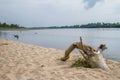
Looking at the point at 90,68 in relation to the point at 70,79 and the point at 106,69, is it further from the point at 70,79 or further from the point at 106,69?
the point at 70,79

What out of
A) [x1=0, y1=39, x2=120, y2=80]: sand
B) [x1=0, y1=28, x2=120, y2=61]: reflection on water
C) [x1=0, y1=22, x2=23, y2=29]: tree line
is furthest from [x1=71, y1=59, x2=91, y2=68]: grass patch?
[x1=0, y1=22, x2=23, y2=29]: tree line

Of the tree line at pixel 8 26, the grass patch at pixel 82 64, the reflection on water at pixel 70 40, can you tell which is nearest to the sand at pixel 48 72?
the grass patch at pixel 82 64

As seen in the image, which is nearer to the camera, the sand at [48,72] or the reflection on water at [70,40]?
the sand at [48,72]

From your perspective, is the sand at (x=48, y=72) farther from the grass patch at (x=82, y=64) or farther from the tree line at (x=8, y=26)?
the tree line at (x=8, y=26)

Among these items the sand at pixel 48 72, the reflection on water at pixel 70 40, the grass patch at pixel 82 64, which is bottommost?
the reflection on water at pixel 70 40

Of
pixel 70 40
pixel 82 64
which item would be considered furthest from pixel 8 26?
pixel 82 64

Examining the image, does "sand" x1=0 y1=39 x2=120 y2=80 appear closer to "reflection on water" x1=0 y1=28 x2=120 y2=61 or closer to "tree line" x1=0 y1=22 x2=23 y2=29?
"reflection on water" x1=0 y1=28 x2=120 y2=61

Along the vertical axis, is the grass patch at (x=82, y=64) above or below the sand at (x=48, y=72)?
above

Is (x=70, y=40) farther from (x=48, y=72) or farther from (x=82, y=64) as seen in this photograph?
(x=48, y=72)

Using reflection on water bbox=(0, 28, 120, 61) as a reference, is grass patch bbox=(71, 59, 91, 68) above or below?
above

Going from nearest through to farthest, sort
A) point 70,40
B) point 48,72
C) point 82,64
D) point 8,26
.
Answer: point 48,72 → point 82,64 → point 70,40 → point 8,26

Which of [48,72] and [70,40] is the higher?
[48,72]

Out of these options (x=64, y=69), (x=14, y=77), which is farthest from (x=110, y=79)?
(x=14, y=77)

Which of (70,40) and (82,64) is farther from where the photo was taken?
(70,40)
